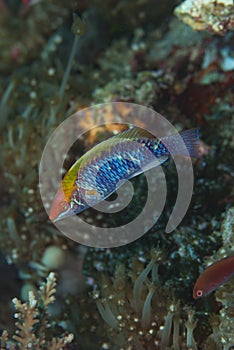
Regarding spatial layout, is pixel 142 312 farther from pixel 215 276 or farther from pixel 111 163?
pixel 111 163

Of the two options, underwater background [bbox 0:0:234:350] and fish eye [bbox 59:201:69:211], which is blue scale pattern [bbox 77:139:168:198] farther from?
underwater background [bbox 0:0:234:350]

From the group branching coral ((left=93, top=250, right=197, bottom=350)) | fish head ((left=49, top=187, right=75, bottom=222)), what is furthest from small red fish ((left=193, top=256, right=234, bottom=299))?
fish head ((left=49, top=187, right=75, bottom=222))

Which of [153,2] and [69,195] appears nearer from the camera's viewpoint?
[69,195]

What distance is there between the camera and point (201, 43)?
4.73 m

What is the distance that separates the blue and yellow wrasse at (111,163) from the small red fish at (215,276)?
770 mm

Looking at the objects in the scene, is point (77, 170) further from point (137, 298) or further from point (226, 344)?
point (226, 344)

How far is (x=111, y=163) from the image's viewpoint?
276 cm

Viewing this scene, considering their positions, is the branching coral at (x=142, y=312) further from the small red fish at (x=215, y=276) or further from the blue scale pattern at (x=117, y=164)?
the blue scale pattern at (x=117, y=164)

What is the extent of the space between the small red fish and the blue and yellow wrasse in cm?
77

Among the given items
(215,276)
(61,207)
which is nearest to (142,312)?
(215,276)

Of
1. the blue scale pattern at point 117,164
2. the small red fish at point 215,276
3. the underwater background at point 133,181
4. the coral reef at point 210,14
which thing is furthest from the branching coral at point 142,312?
the coral reef at point 210,14

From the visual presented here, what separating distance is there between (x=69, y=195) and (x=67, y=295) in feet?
5.07

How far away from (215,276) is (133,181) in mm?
1448

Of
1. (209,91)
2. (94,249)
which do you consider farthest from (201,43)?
(94,249)
